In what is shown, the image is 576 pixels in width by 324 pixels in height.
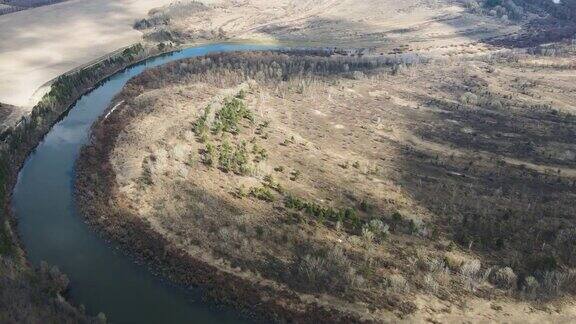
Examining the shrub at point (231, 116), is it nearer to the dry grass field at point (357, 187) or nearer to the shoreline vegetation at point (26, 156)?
the dry grass field at point (357, 187)

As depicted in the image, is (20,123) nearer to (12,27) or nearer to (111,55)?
(111,55)

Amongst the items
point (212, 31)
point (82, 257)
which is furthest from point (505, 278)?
point (212, 31)

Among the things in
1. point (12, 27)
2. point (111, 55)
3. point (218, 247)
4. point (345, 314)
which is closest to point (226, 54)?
point (111, 55)

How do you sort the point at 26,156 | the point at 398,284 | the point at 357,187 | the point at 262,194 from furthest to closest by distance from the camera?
1. the point at 26,156
2. the point at 357,187
3. the point at 262,194
4. the point at 398,284

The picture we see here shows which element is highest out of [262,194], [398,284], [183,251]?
[262,194]

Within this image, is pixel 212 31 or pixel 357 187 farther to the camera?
pixel 212 31

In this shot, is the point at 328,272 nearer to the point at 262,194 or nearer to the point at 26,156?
the point at 262,194

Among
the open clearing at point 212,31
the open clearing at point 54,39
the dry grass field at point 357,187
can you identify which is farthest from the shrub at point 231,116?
the open clearing at point 212,31
